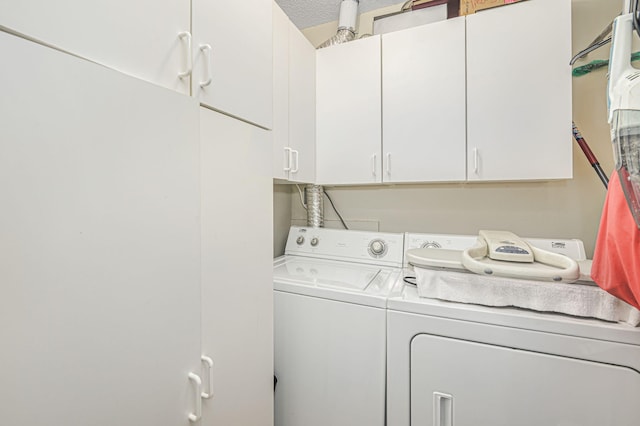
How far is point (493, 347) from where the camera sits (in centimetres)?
105

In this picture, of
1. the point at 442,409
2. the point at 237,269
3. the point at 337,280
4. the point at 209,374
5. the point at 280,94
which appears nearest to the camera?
the point at 209,374

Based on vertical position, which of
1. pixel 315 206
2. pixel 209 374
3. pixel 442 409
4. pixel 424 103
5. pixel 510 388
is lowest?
pixel 442 409

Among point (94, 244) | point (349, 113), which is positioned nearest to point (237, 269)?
point (94, 244)

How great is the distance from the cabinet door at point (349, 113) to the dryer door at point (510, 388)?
1057 mm

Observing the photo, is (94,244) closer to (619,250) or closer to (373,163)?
(619,250)

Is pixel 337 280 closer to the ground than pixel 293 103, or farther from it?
closer to the ground

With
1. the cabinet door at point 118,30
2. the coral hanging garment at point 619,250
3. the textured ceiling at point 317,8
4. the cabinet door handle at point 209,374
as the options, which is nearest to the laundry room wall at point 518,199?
the textured ceiling at point 317,8

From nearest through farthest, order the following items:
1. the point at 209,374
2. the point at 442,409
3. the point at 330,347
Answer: the point at 209,374, the point at 442,409, the point at 330,347

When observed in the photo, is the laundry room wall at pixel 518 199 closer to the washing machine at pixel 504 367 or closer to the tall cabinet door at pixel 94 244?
the washing machine at pixel 504 367

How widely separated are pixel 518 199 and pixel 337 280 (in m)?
1.27

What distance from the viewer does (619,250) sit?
0.77m

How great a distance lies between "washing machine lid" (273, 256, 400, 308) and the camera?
50.1 inches

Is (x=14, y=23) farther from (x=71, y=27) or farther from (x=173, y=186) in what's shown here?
(x=173, y=186)

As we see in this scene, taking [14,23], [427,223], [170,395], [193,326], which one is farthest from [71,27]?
[427,223]
